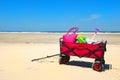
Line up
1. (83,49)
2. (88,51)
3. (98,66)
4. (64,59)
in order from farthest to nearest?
(64,59) < (83,49) < (88,51) < (98,66)

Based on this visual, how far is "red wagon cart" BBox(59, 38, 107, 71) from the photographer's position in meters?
7.80

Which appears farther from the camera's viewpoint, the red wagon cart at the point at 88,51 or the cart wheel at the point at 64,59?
the cart wheel at the point at 64,59

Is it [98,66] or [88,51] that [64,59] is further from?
[98,66]

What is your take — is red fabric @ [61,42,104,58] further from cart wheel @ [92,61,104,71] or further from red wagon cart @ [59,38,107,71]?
cart wheel @ [92,61,104,71]

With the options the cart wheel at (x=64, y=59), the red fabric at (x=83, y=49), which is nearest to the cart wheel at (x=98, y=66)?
the red fabric at (x=83, y=49)

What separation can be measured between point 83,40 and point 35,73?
234 centimetres

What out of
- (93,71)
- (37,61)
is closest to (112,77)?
(93,71)

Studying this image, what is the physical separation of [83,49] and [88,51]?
21 centimetres

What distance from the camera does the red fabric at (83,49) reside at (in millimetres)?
7840

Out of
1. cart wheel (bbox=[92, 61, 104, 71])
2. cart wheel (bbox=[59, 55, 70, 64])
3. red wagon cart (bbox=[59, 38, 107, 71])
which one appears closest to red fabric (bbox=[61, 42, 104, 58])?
red wagon cart (bbox=[59, 38, 107, 71])

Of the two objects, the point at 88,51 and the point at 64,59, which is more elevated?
the point at 88,51

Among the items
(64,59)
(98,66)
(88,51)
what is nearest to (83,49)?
(88,51)

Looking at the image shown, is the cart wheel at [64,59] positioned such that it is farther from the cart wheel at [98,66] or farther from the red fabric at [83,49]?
the cart wheel at [98,66]

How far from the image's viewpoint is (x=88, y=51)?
26.4ft
